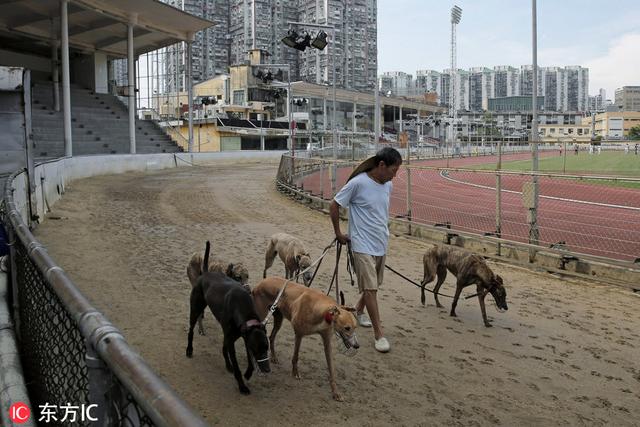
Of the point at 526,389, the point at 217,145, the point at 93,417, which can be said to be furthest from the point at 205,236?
the point at 217,145

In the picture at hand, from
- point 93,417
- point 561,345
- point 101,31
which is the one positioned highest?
point 101,31

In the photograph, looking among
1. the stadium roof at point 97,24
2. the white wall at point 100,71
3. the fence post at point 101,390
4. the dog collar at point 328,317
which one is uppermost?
the stadium roof at point 97,24

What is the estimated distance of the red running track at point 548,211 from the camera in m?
11.2

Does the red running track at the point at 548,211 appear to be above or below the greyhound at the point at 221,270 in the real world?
below

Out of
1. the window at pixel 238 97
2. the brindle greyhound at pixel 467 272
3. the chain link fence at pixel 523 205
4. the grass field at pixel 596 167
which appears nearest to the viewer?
the brindle greyhound at pixel 467 272

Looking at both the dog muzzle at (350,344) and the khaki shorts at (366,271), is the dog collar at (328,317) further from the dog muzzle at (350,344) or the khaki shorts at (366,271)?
the khaki shorts at (366,271)

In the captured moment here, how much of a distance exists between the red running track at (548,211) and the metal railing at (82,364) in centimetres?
791

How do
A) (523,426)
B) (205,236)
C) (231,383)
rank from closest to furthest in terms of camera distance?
(523,426)
(231,383)
(205,236)

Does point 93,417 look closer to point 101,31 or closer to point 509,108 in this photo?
point 101,31

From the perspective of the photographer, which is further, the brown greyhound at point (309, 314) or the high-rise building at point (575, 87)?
the high-rise building at point (575, 87)

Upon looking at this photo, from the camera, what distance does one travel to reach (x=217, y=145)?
178 feet

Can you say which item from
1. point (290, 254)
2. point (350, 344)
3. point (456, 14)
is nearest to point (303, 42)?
point (290, 254)

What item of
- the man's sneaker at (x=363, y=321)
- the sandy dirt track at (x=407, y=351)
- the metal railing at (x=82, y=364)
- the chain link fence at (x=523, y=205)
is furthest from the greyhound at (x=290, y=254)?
the chain link fence at (x=523, y=205)

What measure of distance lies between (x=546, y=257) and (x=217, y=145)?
4721 centimetres
